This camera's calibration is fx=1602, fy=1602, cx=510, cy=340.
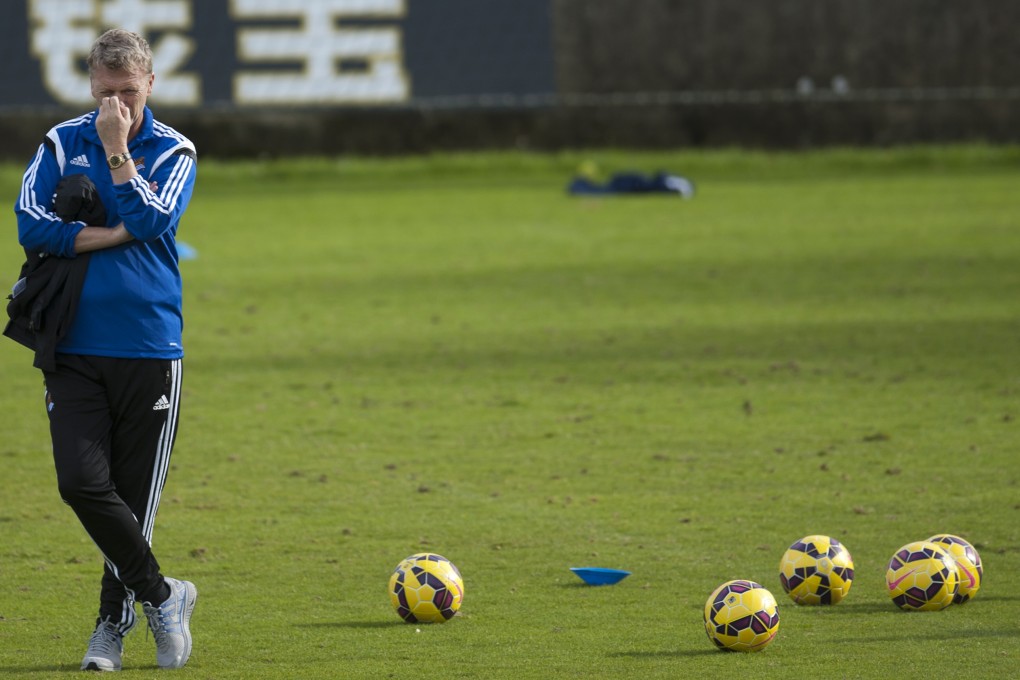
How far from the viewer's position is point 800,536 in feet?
24.5

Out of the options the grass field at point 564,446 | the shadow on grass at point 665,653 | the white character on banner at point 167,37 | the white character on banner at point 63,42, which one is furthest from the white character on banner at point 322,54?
the shadow on grass at point 665,653

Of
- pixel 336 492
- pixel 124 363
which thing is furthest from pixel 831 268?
pixel 124 363

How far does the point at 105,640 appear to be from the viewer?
5.49m

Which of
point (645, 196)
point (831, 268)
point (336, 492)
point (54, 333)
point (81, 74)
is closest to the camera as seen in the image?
point (54, 333)

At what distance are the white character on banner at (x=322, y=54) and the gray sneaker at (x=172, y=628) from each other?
25.0 m

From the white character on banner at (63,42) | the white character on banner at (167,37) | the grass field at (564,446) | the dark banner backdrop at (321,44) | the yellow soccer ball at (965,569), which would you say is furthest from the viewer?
the dark banner backdrop at (321,44)

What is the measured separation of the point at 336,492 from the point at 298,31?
74.0 ft

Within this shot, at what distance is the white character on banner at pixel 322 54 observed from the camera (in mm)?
29766

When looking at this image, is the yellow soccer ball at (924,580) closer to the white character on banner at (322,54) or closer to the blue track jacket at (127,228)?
the blue track jacket at (127,228)

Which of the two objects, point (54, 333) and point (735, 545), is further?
point (735, 545)

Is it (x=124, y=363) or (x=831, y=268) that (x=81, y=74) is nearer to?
(x=831, y=268)

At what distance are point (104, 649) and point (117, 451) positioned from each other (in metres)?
0.69

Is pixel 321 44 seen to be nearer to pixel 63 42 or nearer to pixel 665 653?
pixel 63 42

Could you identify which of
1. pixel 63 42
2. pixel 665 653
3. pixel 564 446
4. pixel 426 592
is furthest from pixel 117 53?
pixel 63 42
